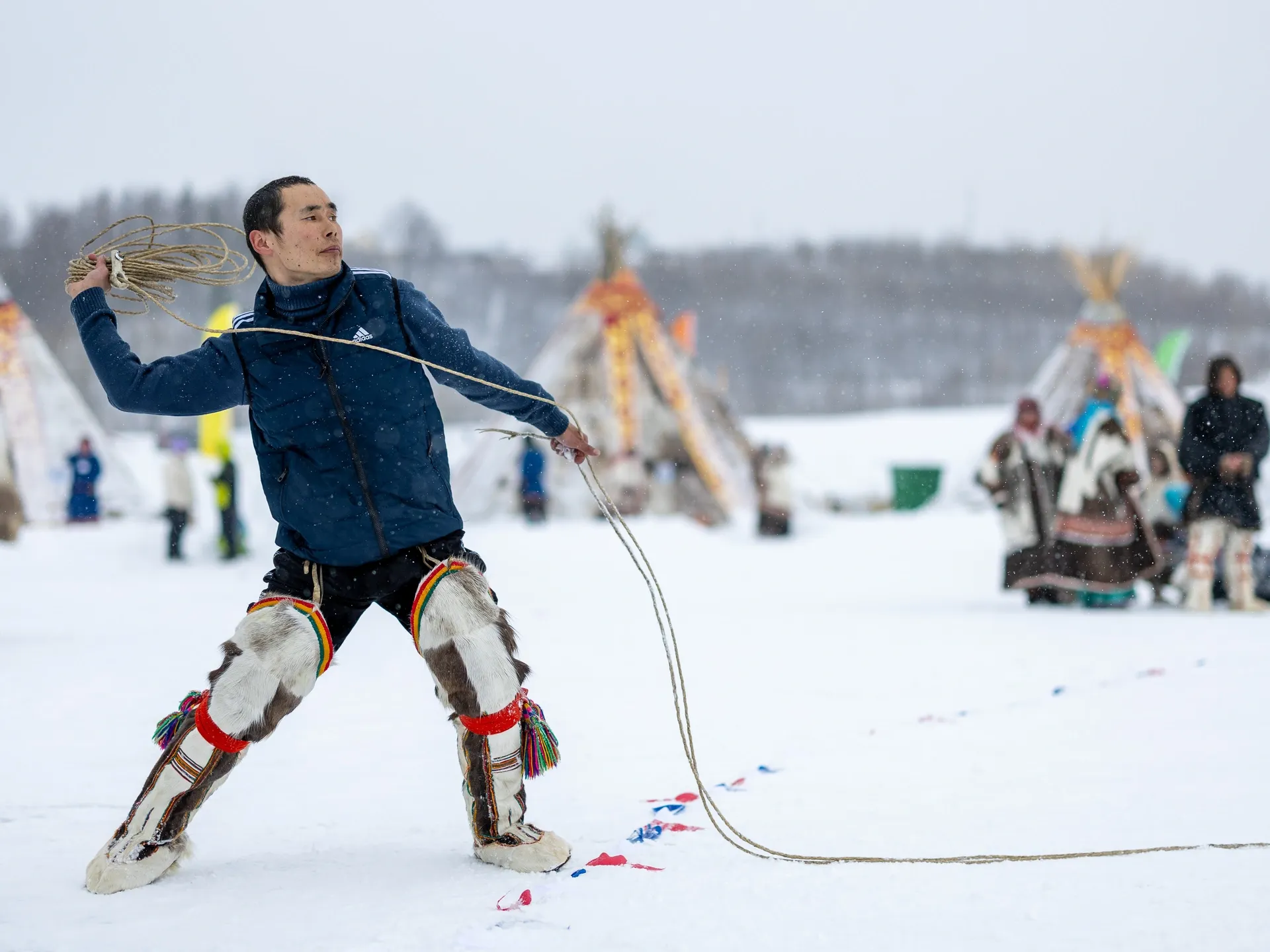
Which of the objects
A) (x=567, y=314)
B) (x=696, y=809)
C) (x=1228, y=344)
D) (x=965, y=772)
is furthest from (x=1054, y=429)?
(x=1228, y=344)

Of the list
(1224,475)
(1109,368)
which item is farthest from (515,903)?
(1109,368)

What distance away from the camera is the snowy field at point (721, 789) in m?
2.08

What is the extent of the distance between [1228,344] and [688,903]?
3985cm

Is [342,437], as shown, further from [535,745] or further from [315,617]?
[535,745]

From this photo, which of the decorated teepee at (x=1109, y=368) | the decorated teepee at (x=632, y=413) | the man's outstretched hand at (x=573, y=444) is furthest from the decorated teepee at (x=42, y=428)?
the man's outstretched hand at (x=573, y=444)

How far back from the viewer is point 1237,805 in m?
2.74

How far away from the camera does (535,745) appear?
2.55m

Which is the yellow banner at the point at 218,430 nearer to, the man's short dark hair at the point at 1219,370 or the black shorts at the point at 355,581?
the man's short dark hair at the point at 1219,370

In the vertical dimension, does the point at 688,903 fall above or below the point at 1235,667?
above

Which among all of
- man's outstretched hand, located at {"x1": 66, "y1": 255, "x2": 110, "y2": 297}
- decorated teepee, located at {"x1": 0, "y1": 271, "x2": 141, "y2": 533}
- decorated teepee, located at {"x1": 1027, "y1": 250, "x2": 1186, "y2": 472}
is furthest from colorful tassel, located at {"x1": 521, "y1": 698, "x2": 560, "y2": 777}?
decorated teepee, located at {"x1": 1027, "y1": 250, "x2": 1186, "y2": 472}

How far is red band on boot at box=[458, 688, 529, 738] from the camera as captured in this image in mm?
2463

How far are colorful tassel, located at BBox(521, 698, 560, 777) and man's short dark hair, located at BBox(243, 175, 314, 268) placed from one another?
110 cm

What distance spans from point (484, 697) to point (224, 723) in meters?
0.50

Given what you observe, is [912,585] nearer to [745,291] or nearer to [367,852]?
[367,852]
